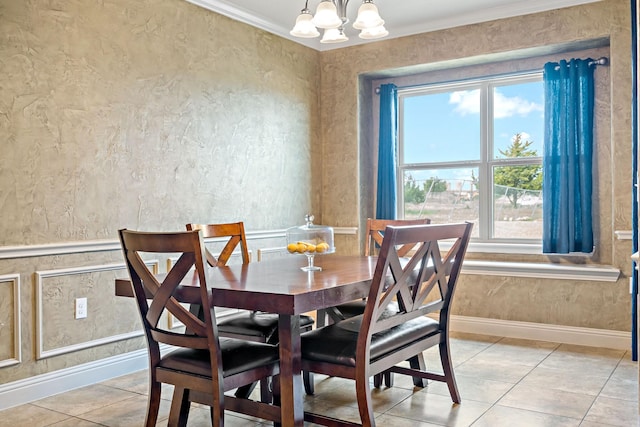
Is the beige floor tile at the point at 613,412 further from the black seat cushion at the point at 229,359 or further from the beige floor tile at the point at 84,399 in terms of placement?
the beige floor tile at the point at 84,399

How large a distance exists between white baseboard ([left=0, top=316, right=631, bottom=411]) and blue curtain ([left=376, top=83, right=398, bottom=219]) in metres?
1.17

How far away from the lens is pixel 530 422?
8.52ft

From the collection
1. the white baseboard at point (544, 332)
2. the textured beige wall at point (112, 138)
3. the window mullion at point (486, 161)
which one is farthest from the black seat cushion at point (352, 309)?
the window mullion at point (486, 161)

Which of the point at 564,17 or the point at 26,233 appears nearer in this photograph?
the point at 26,233

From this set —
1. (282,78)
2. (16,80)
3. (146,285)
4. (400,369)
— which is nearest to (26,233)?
(16,80)

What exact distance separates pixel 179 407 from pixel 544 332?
9.95ft

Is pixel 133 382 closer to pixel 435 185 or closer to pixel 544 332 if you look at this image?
pixel 544 332

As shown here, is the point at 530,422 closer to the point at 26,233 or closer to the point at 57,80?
the point at 26,233

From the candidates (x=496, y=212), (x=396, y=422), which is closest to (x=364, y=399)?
(x=396, y=422)

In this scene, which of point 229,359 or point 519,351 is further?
point 519,351

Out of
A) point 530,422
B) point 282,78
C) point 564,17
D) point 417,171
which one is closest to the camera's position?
point 530,422

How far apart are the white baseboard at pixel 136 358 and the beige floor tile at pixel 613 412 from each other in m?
1.25

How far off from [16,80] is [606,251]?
4050 millimetres

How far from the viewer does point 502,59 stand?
458 centimetres
